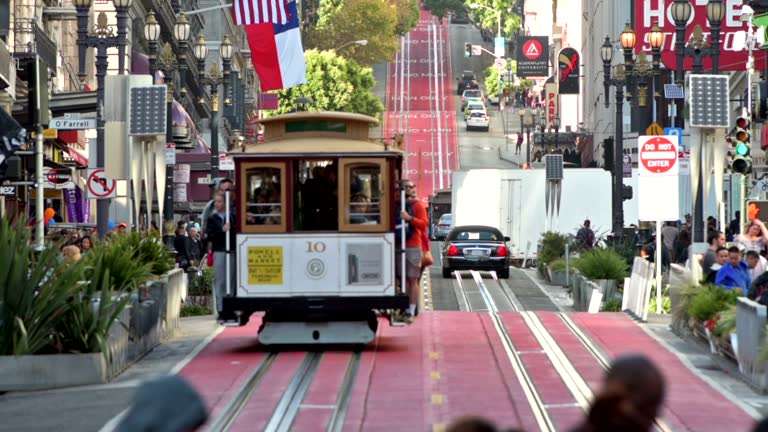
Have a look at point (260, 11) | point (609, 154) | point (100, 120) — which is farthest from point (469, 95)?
point (100, 120)

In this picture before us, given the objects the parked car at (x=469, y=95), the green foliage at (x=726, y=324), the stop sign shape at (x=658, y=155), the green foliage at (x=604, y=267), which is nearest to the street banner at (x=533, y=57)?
the parked car at (x=469, y=95)

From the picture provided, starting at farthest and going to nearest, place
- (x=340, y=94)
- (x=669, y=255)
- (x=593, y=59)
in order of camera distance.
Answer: (x=340, y=94), (x=593, y=59), (x=669, y=255)

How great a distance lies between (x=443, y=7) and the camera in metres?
190

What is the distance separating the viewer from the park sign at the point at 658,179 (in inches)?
1029

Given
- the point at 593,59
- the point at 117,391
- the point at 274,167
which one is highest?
the point at 593,59

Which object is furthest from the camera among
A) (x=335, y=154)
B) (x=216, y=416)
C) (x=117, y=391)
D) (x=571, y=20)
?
(x=571, y=20)

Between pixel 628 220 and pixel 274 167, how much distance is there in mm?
36114

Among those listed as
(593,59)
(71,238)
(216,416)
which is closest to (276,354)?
(216,416)

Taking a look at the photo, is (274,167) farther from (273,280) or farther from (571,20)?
(571,20)

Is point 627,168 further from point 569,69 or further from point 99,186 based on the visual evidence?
point 569,69

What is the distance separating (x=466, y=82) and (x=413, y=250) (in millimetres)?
128109

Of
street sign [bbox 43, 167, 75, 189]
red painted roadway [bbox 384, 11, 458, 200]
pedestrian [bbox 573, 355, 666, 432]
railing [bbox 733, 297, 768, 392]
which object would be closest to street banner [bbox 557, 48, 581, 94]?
red painted roadway [bbox 384, 11, 458, 200]

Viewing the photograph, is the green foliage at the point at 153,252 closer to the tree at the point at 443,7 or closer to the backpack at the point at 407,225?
the backpack at the point at 407,225

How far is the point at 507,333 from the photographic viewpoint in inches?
923
